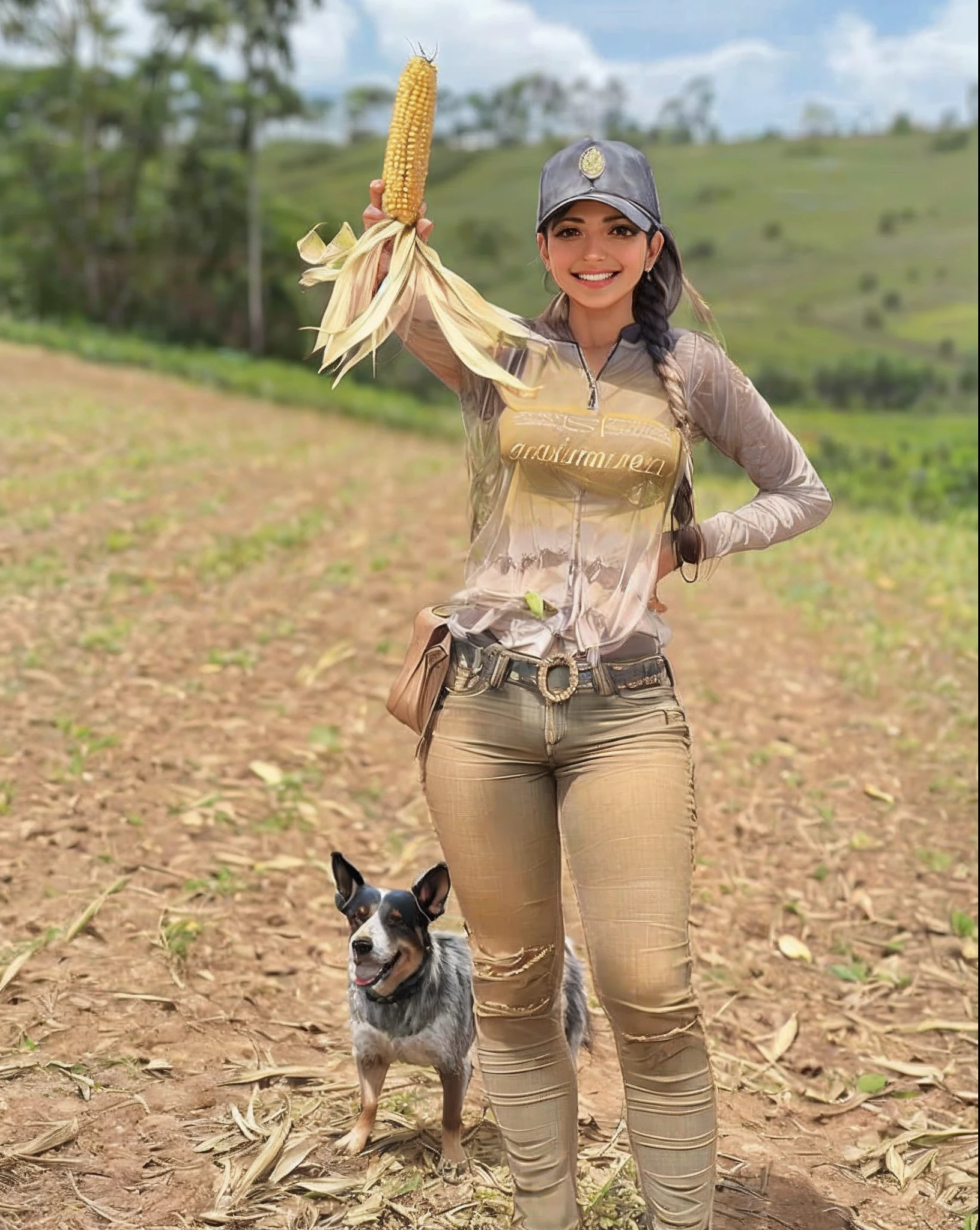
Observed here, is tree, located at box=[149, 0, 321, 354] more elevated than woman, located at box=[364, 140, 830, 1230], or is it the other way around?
tree, located at box=[149, 0, 321, 354]

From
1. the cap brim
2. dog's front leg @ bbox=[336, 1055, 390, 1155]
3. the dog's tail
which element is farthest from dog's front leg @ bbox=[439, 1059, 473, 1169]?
the cap brim

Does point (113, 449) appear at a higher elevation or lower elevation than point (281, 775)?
higher

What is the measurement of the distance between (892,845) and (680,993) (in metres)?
4.45

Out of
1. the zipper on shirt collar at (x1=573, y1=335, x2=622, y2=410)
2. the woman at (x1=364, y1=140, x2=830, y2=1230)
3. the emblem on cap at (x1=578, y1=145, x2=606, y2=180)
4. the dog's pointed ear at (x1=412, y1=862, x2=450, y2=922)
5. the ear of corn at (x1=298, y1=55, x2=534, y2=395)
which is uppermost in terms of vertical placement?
the emblem on cap at (x1=578, y1=145, x2=606, y2=180)

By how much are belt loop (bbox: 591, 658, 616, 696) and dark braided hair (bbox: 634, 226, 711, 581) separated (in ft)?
1.17

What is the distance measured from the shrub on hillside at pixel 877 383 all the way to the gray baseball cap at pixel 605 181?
11.2 meters

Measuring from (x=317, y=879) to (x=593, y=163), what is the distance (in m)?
3.80

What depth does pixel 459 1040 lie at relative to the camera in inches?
138

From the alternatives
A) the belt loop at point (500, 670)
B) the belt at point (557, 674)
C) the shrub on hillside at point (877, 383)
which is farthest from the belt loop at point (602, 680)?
the shrub on hillside at point (877, 383)

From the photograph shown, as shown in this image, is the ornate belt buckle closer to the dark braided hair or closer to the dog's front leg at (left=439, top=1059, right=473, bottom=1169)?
the dark braided hair

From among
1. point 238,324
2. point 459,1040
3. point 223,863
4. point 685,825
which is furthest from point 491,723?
point 238,324

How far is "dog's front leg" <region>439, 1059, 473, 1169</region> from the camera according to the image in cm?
353

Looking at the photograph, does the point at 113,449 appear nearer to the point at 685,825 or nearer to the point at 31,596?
the point at 31,596

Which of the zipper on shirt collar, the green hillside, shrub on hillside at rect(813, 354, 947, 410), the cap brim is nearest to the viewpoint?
the cap brim
